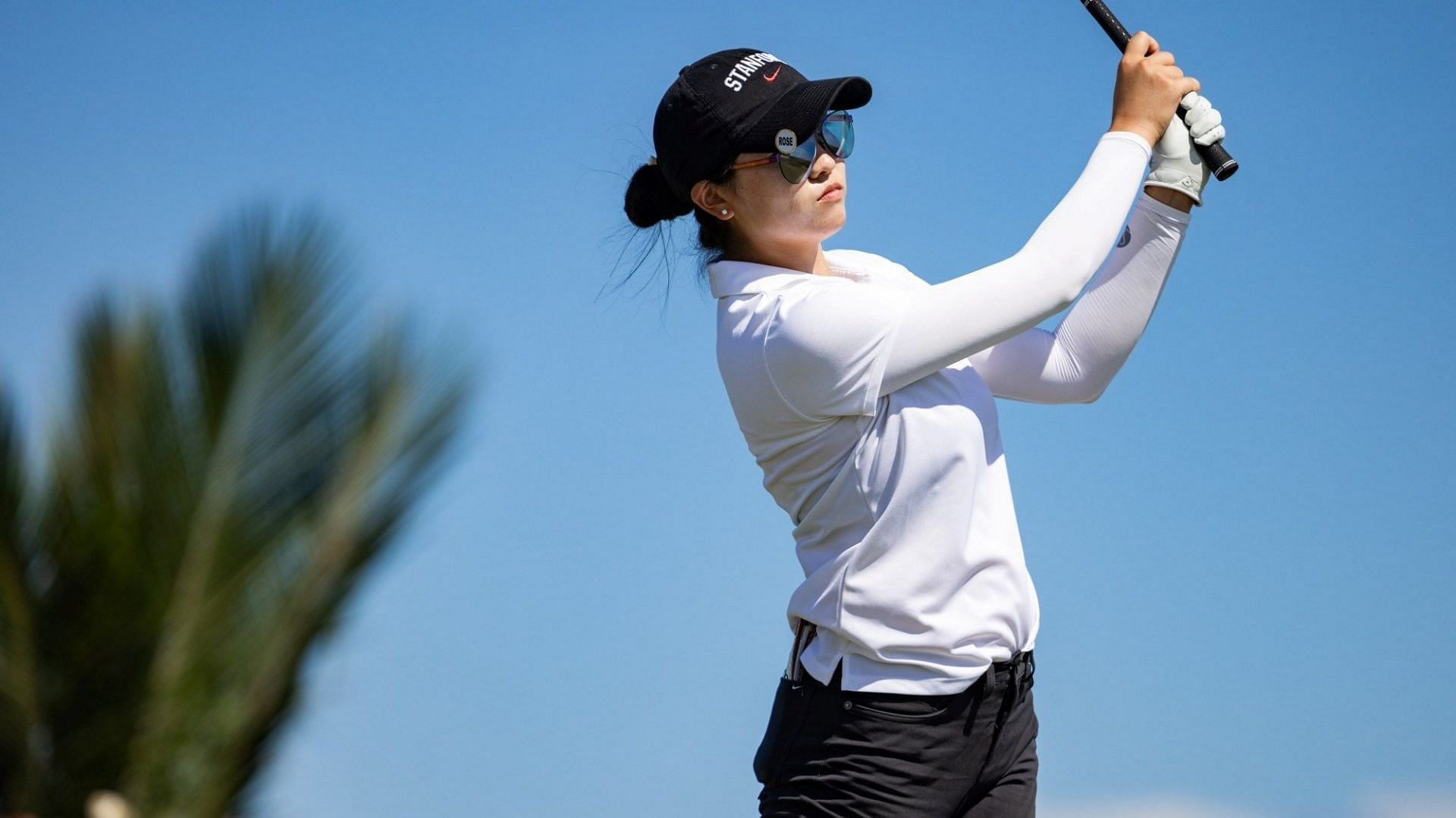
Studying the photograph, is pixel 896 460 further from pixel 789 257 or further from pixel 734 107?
pixel 734 107

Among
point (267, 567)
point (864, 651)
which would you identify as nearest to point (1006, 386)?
point (864, 651)

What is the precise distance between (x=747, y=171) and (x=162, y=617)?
1.35m

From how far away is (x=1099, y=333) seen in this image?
11.3 ft

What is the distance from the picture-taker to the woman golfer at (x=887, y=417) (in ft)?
9.93

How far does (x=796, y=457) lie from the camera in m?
3.19

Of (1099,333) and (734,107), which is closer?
(734,107)

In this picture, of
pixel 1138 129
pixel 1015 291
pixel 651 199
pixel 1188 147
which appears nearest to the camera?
pixel 1015 291

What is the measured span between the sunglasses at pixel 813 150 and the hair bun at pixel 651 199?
286mm

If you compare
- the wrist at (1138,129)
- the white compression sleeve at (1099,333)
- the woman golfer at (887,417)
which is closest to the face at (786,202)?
the woman golfer at (887,417)

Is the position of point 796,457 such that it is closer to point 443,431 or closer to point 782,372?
point 782,372

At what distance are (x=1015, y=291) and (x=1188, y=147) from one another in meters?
0.54

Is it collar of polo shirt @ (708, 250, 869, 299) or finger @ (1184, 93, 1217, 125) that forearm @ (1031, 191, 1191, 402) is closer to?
finger @ (1184, 93, 1217, 125)

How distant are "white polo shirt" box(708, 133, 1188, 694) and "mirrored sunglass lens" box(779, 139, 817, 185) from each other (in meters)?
0.18

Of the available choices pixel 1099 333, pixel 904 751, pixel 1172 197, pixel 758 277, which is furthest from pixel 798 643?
pixel 1172 197
